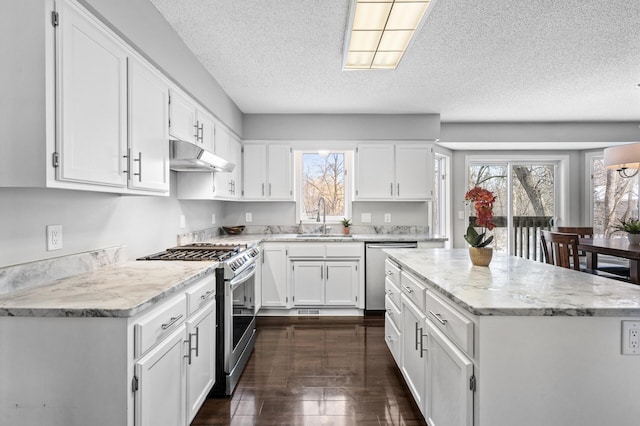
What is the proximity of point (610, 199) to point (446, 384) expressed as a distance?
18.0 feet

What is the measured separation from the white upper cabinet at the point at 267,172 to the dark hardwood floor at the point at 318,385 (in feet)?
5.68

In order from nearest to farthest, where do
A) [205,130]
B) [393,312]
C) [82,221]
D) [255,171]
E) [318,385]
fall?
[82,221] < [318,385] < [393,312] < [205,130] < [255,171]

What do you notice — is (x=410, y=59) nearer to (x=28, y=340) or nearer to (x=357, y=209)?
(x=357, y=209)

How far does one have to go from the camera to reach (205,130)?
9.59ft

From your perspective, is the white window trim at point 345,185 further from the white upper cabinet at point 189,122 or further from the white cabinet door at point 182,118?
the white cabinet door at point 182,118

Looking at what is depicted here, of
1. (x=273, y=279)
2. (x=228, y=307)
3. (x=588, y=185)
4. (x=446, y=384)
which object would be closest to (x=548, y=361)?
(x=446, y=384)

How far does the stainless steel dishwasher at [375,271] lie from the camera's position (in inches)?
150

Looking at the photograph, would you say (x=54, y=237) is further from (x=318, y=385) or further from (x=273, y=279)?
(x=273, y=279)

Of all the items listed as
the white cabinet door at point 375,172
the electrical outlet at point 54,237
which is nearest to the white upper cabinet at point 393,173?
the white cabinet door at point 375,172

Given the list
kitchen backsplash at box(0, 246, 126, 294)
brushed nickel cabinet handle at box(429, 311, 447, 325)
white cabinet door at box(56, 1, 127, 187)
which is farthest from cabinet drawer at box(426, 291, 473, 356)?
kitchen backsplash at box(0, 246, 126, 294)

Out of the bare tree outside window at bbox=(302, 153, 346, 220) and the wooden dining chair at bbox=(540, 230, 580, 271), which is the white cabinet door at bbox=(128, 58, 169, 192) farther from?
the wooden dining chair at bbox=(540, 230, 580, 271)

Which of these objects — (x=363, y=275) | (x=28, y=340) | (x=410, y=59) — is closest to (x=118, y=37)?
(x=28, y=340)

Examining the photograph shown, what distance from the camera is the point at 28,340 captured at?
1.16 metres

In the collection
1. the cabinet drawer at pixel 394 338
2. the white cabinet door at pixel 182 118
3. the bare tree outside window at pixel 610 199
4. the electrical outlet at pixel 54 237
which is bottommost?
the cabinet drawer at pixel 394 338
